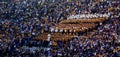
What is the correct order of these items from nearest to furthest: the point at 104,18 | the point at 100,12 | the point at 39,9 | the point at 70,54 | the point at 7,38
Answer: the point at 70,54
the point at 7,38
the point at 104,18
the point at 100,12
the point at 39,9

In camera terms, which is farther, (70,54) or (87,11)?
(87,11)

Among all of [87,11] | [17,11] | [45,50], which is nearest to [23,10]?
[17,11]

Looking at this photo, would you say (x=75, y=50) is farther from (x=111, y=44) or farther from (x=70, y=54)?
(x=111, y=44)

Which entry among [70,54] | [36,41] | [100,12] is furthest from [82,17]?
[70,54]

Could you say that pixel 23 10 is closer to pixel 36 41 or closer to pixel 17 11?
pixel 17 11

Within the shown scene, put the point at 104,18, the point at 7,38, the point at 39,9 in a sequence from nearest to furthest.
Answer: the point at 7,38
the point at 104,18
the point at 39,9

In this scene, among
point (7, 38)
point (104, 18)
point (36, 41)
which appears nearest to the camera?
point (36, 41)
